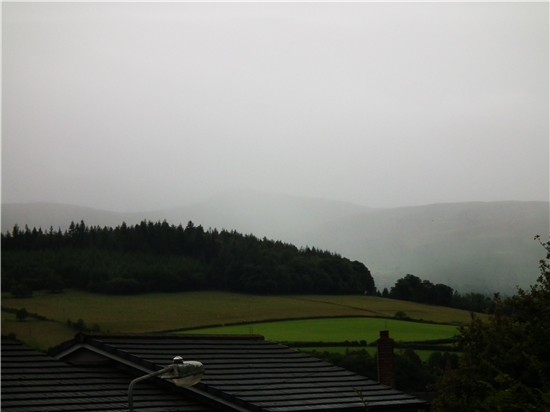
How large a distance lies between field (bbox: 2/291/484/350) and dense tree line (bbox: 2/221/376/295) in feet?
1.58

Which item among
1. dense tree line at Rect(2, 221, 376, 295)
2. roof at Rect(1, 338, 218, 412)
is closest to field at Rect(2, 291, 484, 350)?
dense tree line at Rect(2, 221, 376, 295)

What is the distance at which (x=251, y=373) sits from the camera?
1792cm

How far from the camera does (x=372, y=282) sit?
1901 inches

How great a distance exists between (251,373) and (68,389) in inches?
160

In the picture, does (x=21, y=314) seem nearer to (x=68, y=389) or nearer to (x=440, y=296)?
(x=68, y=389)

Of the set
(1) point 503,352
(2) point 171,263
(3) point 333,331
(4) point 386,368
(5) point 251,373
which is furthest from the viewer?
(3) point 333,331

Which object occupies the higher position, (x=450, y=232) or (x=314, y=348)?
(x=450, y=232)

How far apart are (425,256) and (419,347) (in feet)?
49.6

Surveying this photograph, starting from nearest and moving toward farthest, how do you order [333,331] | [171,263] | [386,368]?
[386,368]
[171,263]
[333,331]

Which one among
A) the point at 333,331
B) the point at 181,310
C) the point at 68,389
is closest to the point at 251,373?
the point at 68,389

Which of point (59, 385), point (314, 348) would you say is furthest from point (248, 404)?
point (314, 348)

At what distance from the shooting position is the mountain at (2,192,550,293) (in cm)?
5091

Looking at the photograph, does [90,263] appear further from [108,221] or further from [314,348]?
[314,348]

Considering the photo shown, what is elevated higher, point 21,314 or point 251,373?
point 21,314
